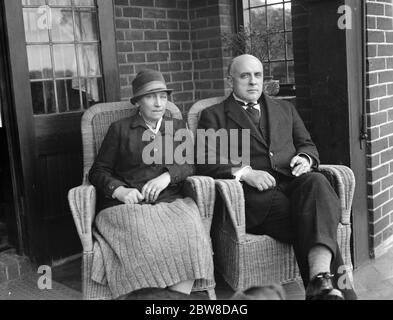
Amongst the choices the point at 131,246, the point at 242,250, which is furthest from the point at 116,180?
the point at 242,250

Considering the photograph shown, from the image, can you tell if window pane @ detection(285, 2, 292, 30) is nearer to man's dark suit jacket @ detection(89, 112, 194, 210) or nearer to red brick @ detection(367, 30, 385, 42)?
red brick @ detection(367, 30, 385, 42)

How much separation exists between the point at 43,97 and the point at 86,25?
58 cm

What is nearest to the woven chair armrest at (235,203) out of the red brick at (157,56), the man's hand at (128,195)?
the man's hand at (128,195)

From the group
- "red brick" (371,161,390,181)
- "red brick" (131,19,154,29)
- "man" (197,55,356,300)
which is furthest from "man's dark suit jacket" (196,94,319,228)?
"red brick" (131,19,154,29)

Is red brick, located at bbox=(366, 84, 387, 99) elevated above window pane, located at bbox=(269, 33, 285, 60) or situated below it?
below

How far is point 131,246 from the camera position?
2.46 metres

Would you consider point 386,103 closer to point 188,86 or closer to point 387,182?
point 387,182

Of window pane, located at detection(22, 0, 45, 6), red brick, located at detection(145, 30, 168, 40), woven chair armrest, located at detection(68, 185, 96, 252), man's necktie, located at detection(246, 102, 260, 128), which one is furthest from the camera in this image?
red brick, located at detection(145, 30, 168, 40)

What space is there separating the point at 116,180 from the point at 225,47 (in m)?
2.21

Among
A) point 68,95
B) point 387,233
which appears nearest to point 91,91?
point 68,95

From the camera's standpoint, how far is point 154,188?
2.78 meters

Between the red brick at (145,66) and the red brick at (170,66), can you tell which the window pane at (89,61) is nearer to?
the red brick at (145,66)

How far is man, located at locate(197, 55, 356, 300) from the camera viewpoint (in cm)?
251
